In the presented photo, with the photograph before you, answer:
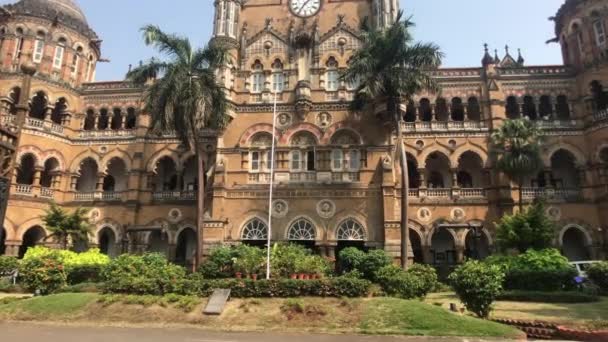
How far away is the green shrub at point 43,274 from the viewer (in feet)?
68.4

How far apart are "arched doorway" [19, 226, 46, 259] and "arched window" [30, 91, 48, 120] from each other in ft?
31.1

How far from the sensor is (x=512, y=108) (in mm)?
35062

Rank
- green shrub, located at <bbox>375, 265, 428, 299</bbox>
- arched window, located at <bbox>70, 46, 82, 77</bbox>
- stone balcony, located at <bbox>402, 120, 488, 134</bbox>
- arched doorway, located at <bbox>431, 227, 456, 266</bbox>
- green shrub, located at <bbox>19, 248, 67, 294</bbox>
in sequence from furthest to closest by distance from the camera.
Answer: arched window, located at <bbox>70, 46, 82, 77</bbox>
stone balcony, located at <bbox>402, 120, 488, 134</bbox>
arched doorway, located at <bbox>431, 227, 456, 266</bbox>
green shrub, located at <bbox>19, 248, 67, 294</bbox>
green shrub, located at <bbox>375, 265, 428, 299</bbox>

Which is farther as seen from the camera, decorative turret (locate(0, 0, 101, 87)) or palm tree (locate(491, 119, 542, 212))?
decorative turret (locate(0, 0, 101, 87))

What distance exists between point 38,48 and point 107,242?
17114mm

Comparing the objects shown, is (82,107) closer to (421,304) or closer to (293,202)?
(293,202)

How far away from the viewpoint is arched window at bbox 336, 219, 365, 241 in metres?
28.4

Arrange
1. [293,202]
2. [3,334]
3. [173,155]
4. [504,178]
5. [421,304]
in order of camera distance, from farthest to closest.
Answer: [173,155]
[504,178]
[293,202]
[421,304]
[3,334]

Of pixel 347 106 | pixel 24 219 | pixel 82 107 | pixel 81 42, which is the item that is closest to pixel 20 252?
pixel 24 219

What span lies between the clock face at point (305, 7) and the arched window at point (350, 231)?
59.0 ft

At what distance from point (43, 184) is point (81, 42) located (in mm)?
12856

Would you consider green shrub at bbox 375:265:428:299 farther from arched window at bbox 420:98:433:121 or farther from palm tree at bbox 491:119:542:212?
arched window at bbox 420:98:433:121

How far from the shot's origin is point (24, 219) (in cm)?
3206

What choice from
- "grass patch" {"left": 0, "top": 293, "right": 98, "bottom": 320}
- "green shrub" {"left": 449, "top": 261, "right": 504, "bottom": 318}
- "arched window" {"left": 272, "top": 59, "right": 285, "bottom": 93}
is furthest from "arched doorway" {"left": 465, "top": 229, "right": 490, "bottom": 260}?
"grass patch" {"left": 0, "top": 293, "right": 98, "bottom": 320}
